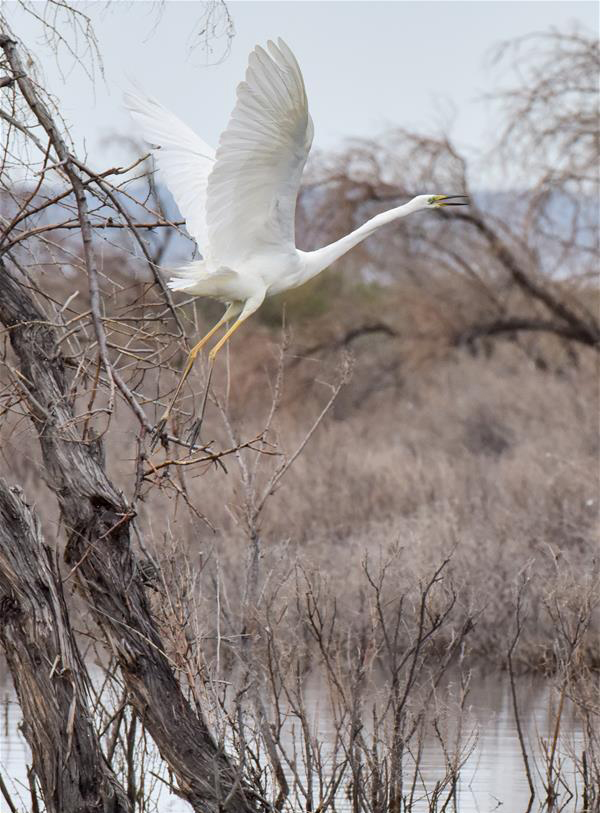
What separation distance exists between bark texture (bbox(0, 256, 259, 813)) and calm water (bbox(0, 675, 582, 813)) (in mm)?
949

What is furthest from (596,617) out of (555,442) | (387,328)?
(387,328)

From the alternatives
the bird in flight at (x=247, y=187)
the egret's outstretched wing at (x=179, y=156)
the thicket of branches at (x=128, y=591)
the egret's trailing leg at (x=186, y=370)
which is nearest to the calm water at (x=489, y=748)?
the thicket of branches at (x=128, y=591)

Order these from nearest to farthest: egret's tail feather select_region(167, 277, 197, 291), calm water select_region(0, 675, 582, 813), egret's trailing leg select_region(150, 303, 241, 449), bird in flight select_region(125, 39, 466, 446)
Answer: egret's trailing leg select_region(150, 303, 241, 449) → bird in flight select_region(125, 39, 466, 446) → egret's tail feather select_region(167, 277, 197, 291) → calm water select_region(0, 675, 582, 813)

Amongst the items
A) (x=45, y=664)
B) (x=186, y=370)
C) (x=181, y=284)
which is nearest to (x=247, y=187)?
(x=181, y=284)

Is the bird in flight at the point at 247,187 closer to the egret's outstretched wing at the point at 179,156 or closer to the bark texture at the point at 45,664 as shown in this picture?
the egret's outstretched wing at the point at 179,156

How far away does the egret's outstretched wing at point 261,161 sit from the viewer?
5.69 metres

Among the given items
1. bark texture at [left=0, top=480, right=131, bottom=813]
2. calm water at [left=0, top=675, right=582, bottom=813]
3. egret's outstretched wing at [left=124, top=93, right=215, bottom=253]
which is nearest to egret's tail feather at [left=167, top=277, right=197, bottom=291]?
egret's outstretched wing at [left=124, top=93, right=215, bottom=253]

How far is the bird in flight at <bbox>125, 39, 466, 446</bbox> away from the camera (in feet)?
18.9

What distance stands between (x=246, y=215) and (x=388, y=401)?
18.0m

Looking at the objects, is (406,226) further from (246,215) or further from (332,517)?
(246,215)

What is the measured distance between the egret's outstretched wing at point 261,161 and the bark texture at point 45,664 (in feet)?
5.05

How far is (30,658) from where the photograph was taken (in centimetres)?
575

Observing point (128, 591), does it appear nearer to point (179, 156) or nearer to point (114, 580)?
point (114, 580)

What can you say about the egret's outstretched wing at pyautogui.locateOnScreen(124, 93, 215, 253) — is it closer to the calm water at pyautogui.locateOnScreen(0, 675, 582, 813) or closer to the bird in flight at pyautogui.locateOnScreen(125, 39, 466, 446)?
the bird in flight at pyautogui.locateOnScreen(125, 39, 466, 446)
